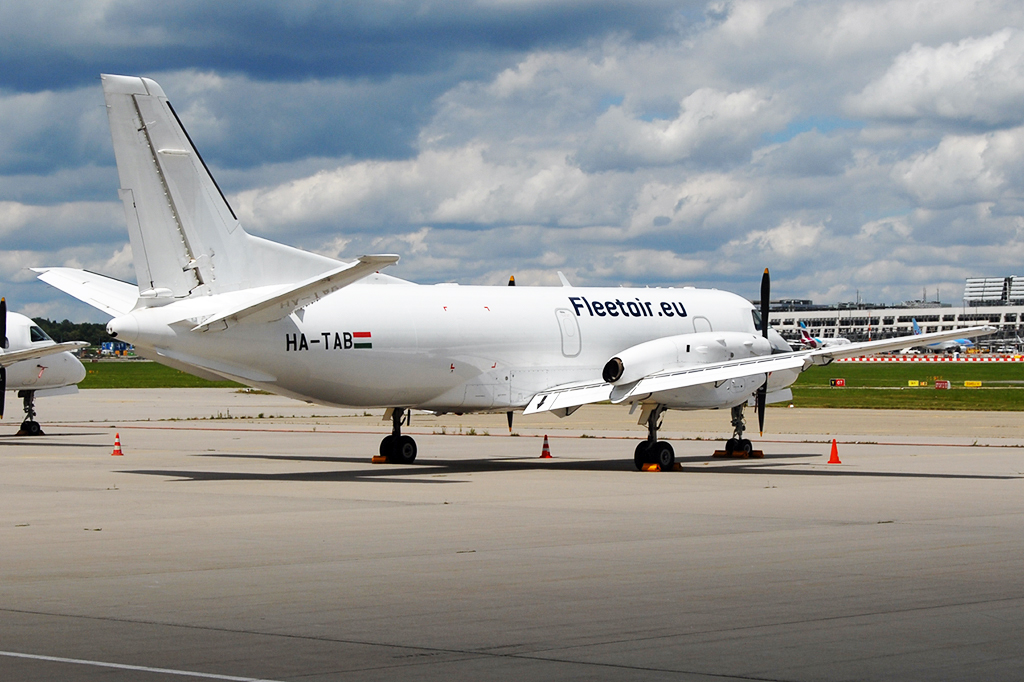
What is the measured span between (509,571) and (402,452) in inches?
623

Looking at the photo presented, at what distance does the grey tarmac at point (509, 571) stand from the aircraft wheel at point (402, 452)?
956 millimetres

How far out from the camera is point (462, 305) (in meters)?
26.6

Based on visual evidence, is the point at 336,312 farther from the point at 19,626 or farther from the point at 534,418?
the point at 534,418

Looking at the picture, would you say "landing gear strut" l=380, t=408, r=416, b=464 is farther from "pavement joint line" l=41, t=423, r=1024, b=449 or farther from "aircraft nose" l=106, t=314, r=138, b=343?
"pavement joint line" l=41, t=423, r=1024, b=449

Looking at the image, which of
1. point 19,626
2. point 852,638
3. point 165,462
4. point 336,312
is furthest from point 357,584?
point 165,462

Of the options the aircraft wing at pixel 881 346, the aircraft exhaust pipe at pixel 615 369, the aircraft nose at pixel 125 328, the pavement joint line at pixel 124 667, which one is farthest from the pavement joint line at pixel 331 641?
the aircraft exhaust pipe at pixel 615 369

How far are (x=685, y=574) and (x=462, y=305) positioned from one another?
1526 centimetres

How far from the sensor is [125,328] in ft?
73.4

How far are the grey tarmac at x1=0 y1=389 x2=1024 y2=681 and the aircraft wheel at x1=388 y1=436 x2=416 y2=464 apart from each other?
0.96m

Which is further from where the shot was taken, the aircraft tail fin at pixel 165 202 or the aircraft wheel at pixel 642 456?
the aircraft wheel at pixel 642 456

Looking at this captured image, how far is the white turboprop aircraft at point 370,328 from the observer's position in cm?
2289

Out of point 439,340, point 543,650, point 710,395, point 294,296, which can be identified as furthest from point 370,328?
point 543,650

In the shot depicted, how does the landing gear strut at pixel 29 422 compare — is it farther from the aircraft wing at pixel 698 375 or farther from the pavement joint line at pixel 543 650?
the pavement joint line at pixel 543 650

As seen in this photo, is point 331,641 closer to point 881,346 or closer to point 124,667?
point 124,667
